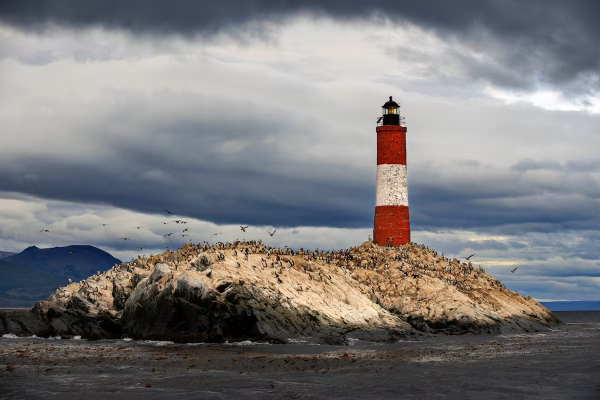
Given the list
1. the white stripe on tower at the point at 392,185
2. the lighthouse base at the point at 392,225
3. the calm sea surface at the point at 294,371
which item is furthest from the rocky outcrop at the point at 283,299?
the white stripe on tower at the point at 392,185

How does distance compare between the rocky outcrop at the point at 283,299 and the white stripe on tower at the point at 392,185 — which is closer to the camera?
the rocky outcrop at the point at 283,299

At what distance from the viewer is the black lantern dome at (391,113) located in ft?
279

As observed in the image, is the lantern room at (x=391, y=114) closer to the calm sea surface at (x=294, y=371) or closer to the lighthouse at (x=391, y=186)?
the lighthouse at (x=391, y=186)

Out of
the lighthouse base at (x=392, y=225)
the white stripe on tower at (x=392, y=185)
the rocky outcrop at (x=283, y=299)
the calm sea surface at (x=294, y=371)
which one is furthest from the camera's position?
the lighthouse base at (x=392, y=225)

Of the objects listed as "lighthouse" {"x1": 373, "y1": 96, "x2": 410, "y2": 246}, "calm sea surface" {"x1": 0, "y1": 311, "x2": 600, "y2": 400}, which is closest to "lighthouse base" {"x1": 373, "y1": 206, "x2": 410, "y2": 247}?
"lighthouse" {"x1": 373, "y1": 96, "x2": 410, "y2": 246}

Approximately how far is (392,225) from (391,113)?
45.5 feet

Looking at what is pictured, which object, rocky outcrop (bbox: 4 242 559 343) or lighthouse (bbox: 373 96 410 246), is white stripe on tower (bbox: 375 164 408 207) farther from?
rocky outcrop (bbox: 4 242 559 343)

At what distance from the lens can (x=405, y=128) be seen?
Answer: 84.5 metres

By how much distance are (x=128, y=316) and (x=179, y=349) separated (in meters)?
15.0

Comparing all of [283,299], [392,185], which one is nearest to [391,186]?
[392,185]

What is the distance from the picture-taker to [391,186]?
8319cm

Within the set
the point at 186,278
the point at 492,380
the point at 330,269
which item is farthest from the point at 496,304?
the point at 492,380

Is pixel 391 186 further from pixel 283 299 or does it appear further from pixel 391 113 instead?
pixel 283 299

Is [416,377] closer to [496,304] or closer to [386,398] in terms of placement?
[386,398]
